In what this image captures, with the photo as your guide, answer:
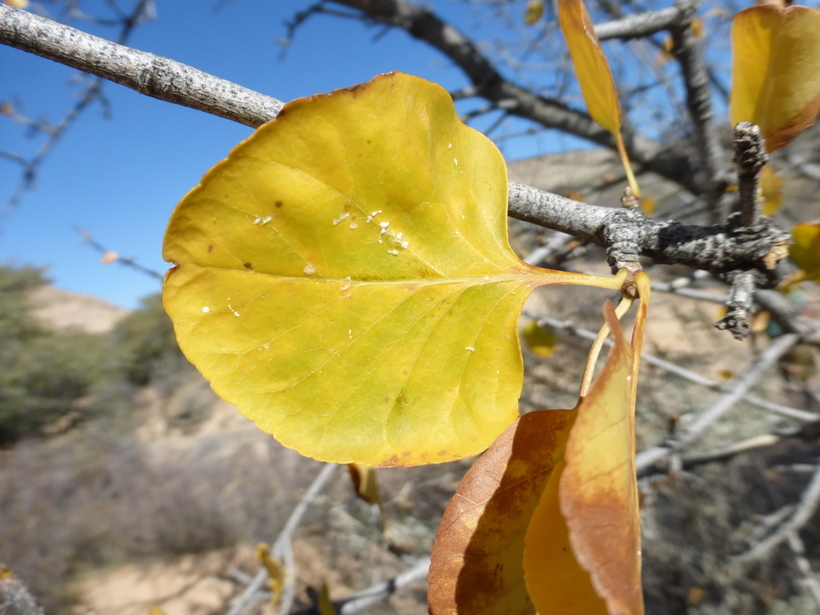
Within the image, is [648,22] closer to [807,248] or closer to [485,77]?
[807,248]

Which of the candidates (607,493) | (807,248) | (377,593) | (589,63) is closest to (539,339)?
(807,248)

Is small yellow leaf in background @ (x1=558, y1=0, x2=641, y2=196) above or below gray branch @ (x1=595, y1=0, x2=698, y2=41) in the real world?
below

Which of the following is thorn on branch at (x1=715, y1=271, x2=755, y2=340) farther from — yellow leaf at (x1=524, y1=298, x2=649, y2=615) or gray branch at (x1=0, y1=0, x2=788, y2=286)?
yellow leaf at (x1=524, y1=298, x2=649, y2=615)

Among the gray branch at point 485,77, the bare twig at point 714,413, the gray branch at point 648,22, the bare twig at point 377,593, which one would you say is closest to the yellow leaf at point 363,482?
the bare twig at point 377,593

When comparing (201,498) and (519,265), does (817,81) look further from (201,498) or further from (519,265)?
(201,498)

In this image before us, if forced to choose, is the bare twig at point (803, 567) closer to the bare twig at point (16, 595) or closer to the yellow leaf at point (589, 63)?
the yellow leaf at point (589, 63)

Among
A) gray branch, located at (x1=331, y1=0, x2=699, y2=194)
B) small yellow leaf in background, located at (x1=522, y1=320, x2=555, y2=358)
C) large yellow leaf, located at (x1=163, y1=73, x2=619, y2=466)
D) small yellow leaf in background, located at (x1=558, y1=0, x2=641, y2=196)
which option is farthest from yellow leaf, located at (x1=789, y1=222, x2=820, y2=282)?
gray branch, located at (x1=331, y1=0, x2=699, y2=194)

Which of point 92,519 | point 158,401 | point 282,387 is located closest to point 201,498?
point 92,519
